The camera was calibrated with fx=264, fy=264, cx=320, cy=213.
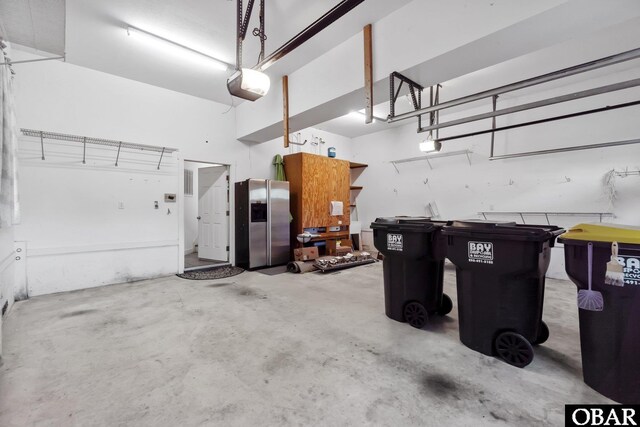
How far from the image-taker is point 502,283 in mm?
2018

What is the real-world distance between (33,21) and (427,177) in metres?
Answer: 6.41

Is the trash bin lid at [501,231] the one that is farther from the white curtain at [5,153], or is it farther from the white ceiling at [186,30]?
the white curtain at [5,153]

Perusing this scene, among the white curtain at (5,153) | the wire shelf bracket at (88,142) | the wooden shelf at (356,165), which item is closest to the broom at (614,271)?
the white curtain at (5,153)

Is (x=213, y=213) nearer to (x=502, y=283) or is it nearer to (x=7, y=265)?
(x=7, y=265)

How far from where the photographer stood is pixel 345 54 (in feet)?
10.8

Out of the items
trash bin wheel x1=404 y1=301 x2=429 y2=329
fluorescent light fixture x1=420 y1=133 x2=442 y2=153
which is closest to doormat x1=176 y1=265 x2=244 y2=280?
trash bin wheel x1=404 y1=301 x2=429 y2=329

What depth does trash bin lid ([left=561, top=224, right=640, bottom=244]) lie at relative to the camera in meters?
1.47

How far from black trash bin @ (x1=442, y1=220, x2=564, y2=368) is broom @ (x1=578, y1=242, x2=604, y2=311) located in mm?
274

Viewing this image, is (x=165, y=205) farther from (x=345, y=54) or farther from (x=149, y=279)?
(x=345, y=54)

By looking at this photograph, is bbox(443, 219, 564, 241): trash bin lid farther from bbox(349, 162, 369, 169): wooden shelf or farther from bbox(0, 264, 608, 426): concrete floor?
bbox(349, 162, 369, 169): wooden shelf

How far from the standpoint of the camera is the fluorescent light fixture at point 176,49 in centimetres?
319

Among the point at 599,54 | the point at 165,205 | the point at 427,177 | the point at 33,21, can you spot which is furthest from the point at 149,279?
the point at 599,54

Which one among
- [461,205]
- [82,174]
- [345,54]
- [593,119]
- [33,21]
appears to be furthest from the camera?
[461,205]

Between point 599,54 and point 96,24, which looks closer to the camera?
point 96,24
